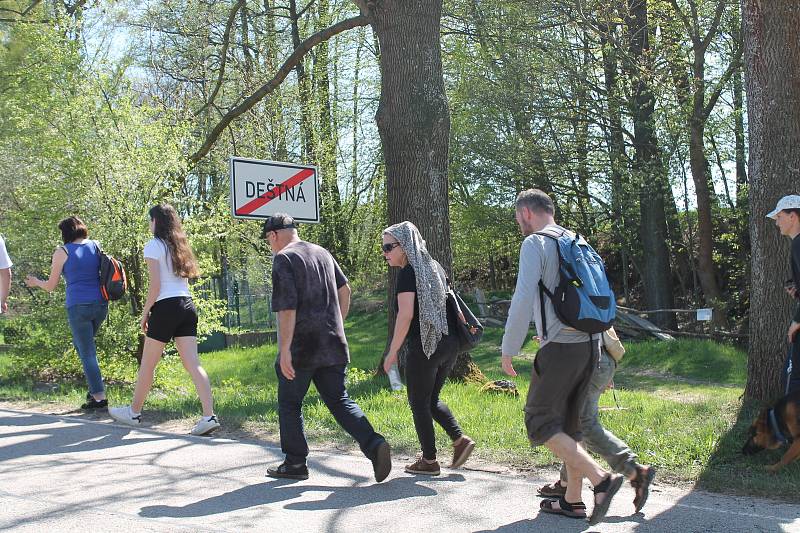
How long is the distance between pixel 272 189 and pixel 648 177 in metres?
13.4

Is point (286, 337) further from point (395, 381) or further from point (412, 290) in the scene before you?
point (395, 381)

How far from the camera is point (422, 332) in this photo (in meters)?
5.99

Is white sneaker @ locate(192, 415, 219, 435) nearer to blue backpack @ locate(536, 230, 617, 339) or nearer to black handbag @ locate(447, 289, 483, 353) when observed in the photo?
black handbag @ locate(447, 289, 483, 353)

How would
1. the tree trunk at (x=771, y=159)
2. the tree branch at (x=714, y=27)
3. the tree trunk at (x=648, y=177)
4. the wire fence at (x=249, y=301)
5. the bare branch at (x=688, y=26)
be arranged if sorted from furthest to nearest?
the wire fence at (x=249, y=301) → the tree trunk at (x=648, y=177) → the bare branch at (x=688, y=26) → the tree branch at (x=714, y=27) → the tree trunk at (x=771, y=159)

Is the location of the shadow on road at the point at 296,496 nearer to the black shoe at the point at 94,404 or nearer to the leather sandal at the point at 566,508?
the leather sandal at the point at 566,508

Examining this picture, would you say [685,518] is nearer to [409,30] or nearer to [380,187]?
[409,30]

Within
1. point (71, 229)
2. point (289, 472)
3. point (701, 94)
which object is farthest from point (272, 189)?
point (701, 94)

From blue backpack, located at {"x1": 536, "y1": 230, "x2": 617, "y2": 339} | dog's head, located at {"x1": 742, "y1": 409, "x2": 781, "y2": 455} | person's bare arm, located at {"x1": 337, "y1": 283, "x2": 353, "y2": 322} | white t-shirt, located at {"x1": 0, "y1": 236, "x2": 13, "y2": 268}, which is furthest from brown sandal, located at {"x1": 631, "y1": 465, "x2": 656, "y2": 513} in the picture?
white t-shirt, located at {"x1": 0, "y1": 236, "x2": 13, "y2": 268}

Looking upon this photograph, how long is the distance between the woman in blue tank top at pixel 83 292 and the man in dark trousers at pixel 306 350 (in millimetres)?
3487

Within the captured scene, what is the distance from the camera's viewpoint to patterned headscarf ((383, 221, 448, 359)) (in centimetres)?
599

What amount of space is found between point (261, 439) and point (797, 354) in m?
4.31

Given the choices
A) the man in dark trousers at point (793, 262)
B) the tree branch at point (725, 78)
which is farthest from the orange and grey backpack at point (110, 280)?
the tree branch at point (725, 78)

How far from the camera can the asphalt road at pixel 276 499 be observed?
4910 mm

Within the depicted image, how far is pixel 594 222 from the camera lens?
23125 millimetres
